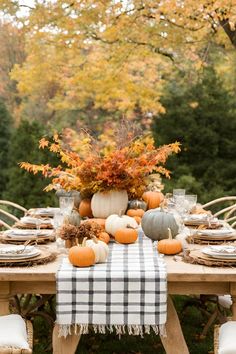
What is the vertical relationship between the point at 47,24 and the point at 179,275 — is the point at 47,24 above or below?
above

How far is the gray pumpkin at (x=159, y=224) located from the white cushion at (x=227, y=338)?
0.72 meters

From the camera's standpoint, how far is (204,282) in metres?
2.57

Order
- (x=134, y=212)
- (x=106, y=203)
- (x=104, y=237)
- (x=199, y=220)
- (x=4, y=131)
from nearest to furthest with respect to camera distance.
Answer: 1. (x=104, y=237)
2. (x=106, y=203)
3. (x=134, y=212)
4. (x=199, y=220)
5. (x=4, y=131)

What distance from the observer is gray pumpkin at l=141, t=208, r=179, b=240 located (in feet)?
10.3

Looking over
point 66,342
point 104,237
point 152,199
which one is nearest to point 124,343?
point 152,199

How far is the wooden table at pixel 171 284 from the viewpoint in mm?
2461

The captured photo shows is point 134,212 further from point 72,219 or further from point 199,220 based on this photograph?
point 72,219

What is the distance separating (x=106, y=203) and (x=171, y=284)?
115 cm

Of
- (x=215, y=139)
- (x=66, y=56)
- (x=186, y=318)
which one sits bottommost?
(x=186, y=318)

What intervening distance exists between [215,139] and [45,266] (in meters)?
5.97

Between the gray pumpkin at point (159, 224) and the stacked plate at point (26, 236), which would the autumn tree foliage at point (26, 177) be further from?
the gray pumpkin at point (159, 224)

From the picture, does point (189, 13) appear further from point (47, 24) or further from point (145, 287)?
point (145, 287)

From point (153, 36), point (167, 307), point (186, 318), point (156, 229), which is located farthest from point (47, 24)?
point (167, 307)

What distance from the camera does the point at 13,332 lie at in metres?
2.42
